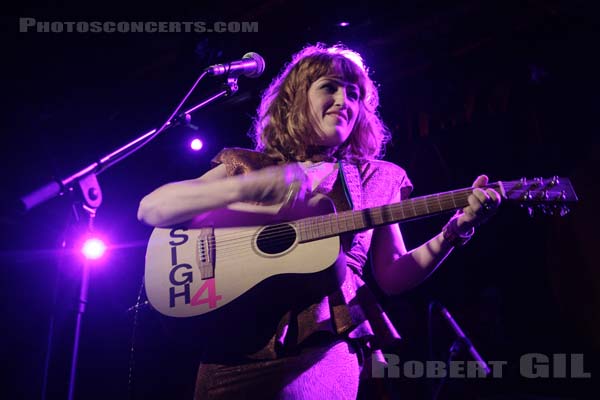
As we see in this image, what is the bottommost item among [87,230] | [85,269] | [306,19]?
[85,269]

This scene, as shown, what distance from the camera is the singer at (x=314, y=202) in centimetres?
145

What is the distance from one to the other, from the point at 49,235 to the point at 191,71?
246 cm

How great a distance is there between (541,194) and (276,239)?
1.18 metres

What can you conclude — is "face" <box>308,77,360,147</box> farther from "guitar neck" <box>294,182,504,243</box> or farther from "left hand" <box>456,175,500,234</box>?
"left hand" <box>456,175,500,234</box>

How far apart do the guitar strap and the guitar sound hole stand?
300 mm

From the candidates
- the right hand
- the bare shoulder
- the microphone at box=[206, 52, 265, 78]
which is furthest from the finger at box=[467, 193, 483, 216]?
the microphone at box=[206, 52, 265, 78]

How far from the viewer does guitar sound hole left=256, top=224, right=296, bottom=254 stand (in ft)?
5.70

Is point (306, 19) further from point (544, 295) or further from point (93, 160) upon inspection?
point (544, 295)

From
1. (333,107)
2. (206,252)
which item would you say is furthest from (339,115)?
(206,252)

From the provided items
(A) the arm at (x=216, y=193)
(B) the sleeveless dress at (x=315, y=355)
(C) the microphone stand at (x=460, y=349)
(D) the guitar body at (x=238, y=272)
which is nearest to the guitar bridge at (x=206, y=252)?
(D) the guitar body at (x=238, y=272)

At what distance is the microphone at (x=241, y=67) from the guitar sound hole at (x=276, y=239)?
82 cm

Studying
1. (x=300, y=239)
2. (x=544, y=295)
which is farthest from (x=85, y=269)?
(x=544, y=295)

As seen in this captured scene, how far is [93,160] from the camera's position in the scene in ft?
5.14

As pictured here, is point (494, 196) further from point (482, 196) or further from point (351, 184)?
point (351, 184)
